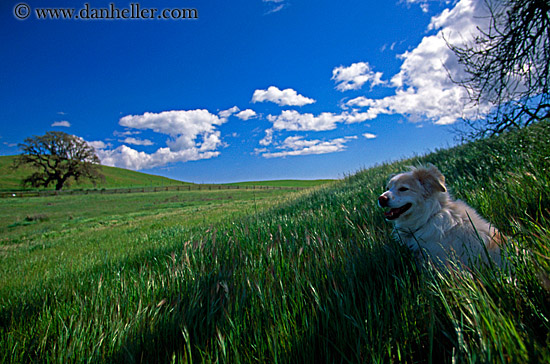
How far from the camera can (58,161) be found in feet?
236

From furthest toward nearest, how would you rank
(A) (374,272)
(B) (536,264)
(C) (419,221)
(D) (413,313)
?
(C) (419,221), (A) (374,272), (D) (413,313), (B) (536,264)

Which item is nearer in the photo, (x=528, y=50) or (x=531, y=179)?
(x=531, y=179)

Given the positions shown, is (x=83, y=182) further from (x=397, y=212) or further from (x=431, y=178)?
(x=431, y=178)

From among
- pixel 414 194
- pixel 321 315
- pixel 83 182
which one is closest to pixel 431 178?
pixel 414 194

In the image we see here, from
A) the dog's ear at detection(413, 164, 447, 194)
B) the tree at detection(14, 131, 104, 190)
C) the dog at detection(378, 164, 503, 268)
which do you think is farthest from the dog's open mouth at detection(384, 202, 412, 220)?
the tree at detection(14, 131, 104, 190)

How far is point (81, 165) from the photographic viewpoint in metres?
74.1

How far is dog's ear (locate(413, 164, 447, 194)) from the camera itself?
10.2ft

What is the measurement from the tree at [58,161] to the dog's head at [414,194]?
91260mm

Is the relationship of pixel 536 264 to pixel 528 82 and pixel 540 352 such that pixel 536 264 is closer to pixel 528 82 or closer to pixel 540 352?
pixel 540 352

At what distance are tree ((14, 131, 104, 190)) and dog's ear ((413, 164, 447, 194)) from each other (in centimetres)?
9149

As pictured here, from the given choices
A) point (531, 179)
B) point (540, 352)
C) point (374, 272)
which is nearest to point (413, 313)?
point (540, 352)

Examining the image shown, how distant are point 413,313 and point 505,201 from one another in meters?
3.17

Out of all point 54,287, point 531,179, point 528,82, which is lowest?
point 54,287

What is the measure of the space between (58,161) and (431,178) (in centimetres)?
9915
